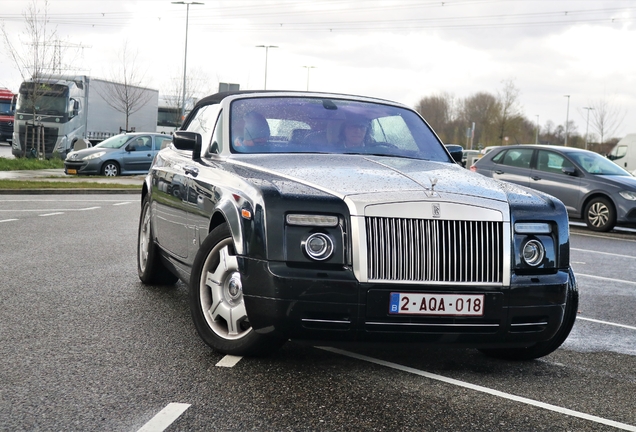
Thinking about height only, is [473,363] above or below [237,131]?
below

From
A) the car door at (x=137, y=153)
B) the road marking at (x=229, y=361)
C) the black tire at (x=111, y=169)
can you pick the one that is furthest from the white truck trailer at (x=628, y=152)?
the road marking at (x=229, y=361)

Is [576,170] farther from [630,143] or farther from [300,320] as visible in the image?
[630,143]

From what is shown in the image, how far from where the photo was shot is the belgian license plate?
443 centimetres

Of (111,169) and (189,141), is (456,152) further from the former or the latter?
(111,169)

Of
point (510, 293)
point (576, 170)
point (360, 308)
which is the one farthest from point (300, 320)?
point (576, 170)

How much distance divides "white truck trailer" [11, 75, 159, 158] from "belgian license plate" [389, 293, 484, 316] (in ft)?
101

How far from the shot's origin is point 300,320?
4.43 meters

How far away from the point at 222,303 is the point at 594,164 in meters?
14.0

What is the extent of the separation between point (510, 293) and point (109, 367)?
217 centimetres

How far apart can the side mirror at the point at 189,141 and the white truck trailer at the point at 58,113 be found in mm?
28542

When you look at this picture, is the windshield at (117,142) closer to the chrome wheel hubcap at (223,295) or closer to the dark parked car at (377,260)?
the dark parked car at (377,260)

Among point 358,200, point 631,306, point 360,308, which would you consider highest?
point 358,200

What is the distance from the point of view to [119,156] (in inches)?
1097

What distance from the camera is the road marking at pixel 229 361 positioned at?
4.88 meters
